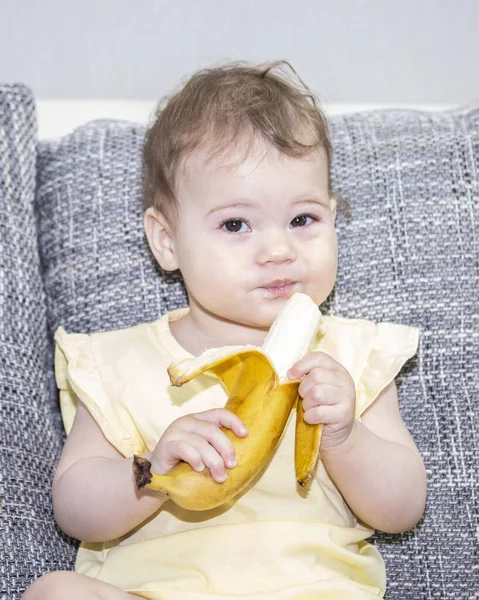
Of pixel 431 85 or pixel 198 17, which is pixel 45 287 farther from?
pixel 431 85

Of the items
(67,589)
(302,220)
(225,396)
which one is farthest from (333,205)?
(67,589)

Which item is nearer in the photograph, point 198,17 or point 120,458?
point 120,458

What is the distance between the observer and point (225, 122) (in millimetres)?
1244

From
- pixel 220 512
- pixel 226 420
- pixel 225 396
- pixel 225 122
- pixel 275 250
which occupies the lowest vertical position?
pixel 220 512

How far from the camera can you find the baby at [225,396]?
1.13 meters

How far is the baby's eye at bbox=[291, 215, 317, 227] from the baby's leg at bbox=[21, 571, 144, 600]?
548mm

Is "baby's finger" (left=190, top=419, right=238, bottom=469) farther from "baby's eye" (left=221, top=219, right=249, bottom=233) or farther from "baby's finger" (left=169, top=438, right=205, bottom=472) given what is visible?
"baby's eye" (left=221, top=219, right=249, bottom=233)

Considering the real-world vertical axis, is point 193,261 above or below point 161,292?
above

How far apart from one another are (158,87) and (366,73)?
1.48 feet

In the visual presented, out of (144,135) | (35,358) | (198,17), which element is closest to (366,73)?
(198,17)

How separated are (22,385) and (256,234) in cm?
41

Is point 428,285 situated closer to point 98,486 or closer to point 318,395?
point 318,395

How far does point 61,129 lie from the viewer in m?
1.69

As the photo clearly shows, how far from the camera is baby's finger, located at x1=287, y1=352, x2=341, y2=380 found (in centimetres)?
106
